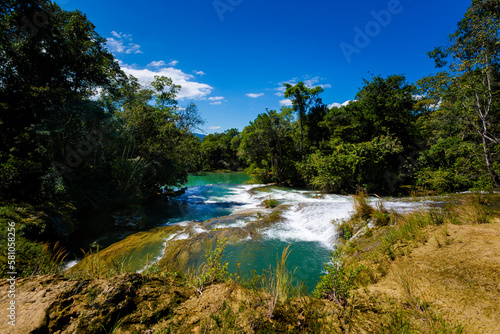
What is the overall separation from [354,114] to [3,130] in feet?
A: 84.1

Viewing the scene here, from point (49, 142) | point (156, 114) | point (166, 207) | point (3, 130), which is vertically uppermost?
point (156, 114)

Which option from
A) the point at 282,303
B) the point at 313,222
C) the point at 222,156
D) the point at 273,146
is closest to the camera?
the point at 282,303

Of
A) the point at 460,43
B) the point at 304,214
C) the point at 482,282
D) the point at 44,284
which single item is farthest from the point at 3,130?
the point at 460,43

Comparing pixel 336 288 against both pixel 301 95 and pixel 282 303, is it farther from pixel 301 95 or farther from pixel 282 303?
pixel 301 95

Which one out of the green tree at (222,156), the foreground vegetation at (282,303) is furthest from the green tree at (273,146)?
the green tree at (222,156)

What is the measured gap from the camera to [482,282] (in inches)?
87.0

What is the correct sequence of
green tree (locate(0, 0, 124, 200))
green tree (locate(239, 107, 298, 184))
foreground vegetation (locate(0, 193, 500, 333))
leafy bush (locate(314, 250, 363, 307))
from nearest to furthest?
foreground vegetation (locate(0, 193, 500, 333)) → leafy bush (locate(314, 250, 363, 307)) → green tree (locate(0, 0, 124, 200)) → green tree (locate(239, 107, 298, 184))

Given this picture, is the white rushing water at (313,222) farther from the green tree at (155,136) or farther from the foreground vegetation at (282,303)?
the green tree at (155,136)

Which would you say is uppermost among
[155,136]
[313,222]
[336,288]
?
→ [155,136]

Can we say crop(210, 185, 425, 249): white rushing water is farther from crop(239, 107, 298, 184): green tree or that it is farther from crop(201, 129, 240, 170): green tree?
crop(201, 129, 240, 170): green tree

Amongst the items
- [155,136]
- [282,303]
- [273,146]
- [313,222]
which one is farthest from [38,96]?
[273,146]

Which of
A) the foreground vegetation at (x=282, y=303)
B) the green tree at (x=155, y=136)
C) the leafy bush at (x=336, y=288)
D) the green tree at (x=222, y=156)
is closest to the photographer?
the foreground vegetation at (x=282, y=303)

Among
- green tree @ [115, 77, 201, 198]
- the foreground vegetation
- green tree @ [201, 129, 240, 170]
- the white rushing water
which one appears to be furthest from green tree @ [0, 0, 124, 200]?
green tree @ [201, 129, 240, 170]

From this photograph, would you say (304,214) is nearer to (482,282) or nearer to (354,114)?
(482,282)
